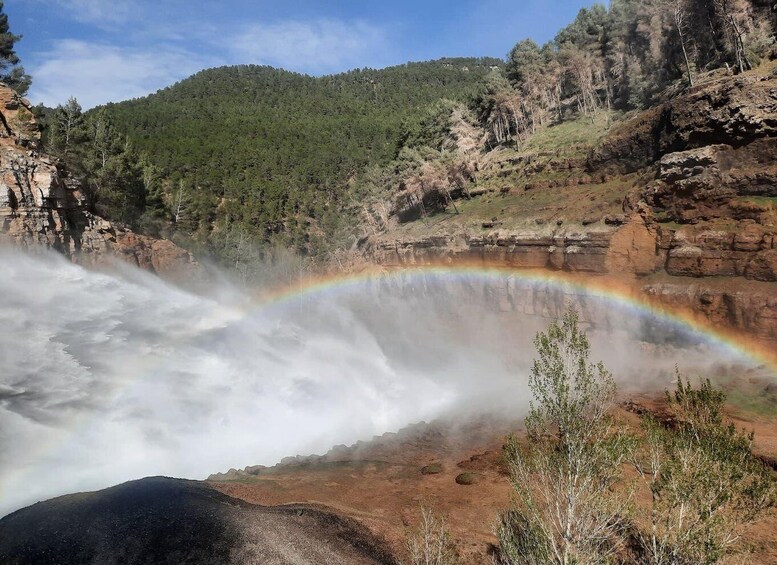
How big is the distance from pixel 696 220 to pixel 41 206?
4439 cm

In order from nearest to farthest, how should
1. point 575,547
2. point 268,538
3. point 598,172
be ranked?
point 575,547
point 268,538
point 598,172

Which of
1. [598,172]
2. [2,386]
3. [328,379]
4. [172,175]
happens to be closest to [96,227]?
[2,386]

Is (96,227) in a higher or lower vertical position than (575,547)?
higher

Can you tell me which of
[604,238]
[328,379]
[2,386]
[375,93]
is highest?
[375,93]

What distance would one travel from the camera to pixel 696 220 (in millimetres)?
30188

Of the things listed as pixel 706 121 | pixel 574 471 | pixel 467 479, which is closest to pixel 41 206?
pixel 467 479

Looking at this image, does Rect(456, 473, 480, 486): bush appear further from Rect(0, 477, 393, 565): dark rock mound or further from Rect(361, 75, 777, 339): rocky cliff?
Rect(361, 75, 777, 339): rocky cliff

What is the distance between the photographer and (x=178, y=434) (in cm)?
2994

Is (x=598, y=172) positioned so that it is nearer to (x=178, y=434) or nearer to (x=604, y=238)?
(x=604, y=238)

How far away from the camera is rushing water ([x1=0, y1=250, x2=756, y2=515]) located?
24.8m

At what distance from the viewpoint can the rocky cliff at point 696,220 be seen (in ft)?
87.9

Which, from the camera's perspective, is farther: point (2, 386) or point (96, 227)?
point (96, 227)

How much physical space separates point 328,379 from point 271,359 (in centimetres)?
566

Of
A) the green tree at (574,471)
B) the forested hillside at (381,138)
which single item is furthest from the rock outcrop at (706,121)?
the green tree at (574,471)
